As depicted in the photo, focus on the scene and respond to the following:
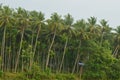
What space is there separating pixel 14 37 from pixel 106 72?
1773 cm

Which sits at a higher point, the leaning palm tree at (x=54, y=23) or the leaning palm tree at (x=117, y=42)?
the leaning palm tree at (x=54, y=23)

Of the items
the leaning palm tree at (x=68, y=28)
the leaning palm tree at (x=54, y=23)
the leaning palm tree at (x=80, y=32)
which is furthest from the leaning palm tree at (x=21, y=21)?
the leaning palm tree at (x=80, y=32)

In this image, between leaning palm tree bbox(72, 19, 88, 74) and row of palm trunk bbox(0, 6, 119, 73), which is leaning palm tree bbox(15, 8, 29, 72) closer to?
row of palm trunk bbox(0, 6, 119, 73)

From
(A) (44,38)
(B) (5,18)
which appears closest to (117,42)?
(A) (44,38)

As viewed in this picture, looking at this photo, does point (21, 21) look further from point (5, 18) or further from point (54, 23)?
point (54, 23)

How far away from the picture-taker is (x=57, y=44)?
73.4m

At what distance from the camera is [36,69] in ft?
202

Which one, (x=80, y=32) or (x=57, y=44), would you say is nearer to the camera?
(x=80, y=32)

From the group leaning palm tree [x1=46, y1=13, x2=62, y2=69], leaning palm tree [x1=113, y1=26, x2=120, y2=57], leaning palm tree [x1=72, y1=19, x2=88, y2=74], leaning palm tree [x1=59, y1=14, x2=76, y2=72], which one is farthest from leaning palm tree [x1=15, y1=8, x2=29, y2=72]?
leaning palm tree [x1=113, y1=26, x2=120, y2=57]

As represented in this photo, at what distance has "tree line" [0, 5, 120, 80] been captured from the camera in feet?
216

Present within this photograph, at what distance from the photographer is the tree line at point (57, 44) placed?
216 feet

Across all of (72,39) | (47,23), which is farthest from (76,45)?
(47,23)

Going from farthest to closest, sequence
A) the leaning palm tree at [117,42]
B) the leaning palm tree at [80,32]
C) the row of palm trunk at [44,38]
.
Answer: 1. the leaning palm tree at [117,42]
2. the leaning palm tree at [80,32]
3. the row of palm trunk at [44,38]

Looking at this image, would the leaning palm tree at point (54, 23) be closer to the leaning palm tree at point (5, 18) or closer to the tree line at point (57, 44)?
the tree line at point (57, 44)
